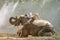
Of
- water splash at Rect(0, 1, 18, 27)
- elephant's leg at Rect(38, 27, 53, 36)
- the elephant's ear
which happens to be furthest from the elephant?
water splash at Rect(0, 1, 18, 27)

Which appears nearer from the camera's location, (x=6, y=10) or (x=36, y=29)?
(x=36, y=29)

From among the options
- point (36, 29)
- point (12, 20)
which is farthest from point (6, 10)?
point (36, 29)

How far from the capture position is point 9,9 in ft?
4.12

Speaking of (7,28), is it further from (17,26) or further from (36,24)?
(36,24)

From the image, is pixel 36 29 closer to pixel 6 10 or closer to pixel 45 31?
pixel 45 31

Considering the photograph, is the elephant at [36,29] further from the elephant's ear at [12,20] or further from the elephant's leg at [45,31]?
the elephant's ear at [12,20]

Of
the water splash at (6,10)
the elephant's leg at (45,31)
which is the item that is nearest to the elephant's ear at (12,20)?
the water splash at (6,10)

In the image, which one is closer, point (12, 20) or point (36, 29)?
point (36, 29)

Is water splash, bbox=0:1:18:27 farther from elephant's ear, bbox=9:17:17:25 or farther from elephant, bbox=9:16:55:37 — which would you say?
elephant, bbox=9:16:55:37

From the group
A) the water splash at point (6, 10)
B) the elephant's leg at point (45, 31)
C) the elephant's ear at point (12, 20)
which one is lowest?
the elephant's leg at point (45, 31)

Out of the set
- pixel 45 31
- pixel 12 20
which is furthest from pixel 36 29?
pixel 12 20

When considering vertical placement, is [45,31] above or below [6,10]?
below

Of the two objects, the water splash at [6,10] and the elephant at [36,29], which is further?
the water splash at [6,10]

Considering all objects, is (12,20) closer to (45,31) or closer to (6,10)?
(6,10)
